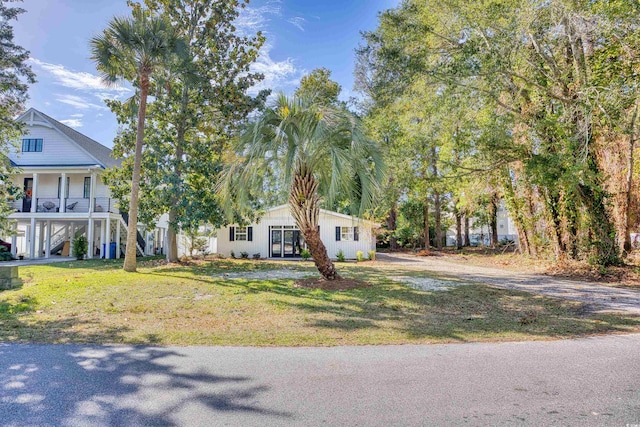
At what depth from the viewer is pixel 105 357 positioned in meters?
4.33

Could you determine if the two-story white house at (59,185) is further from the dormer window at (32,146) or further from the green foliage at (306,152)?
the green foliage at (306,152)

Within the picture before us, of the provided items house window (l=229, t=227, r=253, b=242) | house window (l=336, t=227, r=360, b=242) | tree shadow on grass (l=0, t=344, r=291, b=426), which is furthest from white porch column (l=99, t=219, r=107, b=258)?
tree shadow on grass (l=0, t=344, r=291, b=426)

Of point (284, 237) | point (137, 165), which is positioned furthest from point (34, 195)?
point (284, 237)

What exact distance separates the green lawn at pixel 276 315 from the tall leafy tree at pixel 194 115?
5349 millimetres

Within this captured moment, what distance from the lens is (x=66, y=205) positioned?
756 inches

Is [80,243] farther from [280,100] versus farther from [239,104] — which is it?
[280,100]

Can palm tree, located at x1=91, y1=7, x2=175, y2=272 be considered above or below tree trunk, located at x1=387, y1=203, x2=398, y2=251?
above

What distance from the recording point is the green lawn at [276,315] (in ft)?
17.3

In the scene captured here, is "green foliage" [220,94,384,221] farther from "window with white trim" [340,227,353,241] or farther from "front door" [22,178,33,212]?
"front door" [22,178,33,212]

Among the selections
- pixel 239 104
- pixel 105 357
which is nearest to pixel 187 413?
pixel 105 357

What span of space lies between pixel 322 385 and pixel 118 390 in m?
1.96

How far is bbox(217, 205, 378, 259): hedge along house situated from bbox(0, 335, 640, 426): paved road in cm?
1663

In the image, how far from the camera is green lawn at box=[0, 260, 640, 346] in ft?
17.3

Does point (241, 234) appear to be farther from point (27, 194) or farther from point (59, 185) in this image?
point (27, 194)
